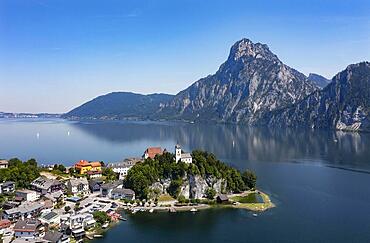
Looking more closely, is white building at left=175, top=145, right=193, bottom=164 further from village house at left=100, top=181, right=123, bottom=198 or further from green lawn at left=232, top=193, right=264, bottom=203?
village house at left=100, top=181, right=123, bottom=198

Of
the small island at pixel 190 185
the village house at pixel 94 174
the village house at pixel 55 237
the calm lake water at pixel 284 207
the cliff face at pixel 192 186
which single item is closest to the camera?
the village house at pixel 55 237

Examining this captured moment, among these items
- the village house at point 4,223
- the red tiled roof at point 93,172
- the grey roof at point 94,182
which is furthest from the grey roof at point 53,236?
the red tiled roof at point 93,172

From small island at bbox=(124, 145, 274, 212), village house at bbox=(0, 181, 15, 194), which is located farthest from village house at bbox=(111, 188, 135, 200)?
village house at bbox=(0, 181, 15, 194)

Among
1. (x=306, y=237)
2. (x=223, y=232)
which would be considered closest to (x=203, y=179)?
(x=223, y=232)

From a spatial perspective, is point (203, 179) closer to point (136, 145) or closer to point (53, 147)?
point (136, 145)

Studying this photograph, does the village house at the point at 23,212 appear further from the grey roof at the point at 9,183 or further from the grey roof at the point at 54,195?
the grey roof at the point at 9,183

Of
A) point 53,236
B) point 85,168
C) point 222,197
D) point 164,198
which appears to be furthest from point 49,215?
point 222,197

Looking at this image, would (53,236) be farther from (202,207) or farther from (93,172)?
(93,172)
